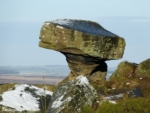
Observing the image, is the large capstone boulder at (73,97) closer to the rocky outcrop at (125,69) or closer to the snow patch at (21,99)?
the snow patch at (21,99)

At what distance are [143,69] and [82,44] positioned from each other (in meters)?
2.80

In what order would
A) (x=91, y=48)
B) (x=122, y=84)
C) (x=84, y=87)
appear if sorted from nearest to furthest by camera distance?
(x=84, y=87), (x=122, y=84), (x=91, y=48)

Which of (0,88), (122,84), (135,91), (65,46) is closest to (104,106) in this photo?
(135,91)

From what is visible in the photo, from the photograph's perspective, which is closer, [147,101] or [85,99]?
[147,101]

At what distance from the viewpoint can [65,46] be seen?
63.1 feet

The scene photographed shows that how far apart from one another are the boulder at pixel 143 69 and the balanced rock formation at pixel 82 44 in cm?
162

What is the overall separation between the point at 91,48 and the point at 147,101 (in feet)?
33.8

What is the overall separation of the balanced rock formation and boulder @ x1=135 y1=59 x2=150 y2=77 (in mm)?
1619

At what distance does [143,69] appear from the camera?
1803 cm

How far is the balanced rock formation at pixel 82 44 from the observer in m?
19.0

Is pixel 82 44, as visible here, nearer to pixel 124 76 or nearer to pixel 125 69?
pixel 125 69

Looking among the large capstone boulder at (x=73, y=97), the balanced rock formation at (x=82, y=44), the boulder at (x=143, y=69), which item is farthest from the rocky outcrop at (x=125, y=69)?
the large capstone boulder at (x=73, y=97)

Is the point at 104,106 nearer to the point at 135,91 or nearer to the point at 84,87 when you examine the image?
the point at 84,87

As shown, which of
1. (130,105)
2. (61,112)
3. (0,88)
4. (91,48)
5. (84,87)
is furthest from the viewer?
(91,48)
